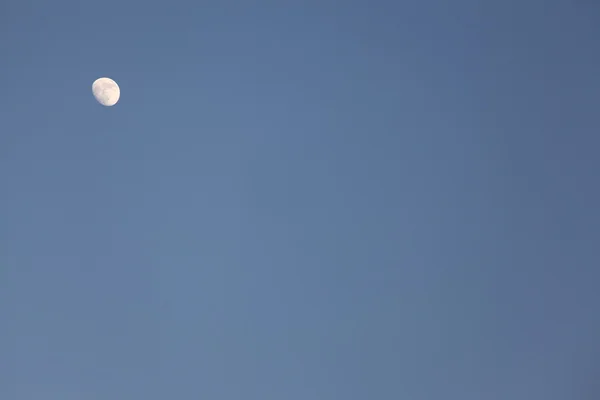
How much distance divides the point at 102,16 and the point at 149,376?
1.42 meters

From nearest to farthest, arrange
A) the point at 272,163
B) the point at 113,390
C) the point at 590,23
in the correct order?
the point at 113,390 < the point at 272,163 < the point at 590,23

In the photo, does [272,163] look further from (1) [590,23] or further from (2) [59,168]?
(1) [590,23]

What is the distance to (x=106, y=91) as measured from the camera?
2.72 meters

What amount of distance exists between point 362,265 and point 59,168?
1.23m

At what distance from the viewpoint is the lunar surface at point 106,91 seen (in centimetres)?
272

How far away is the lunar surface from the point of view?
107 inches

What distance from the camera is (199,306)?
8.59ft

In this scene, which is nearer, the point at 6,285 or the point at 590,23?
the point at 6,285

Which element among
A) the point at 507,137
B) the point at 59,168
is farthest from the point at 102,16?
the point at 507,137

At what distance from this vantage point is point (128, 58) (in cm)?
276

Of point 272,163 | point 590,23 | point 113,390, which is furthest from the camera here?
point 590,23

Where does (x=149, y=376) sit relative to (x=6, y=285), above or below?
below

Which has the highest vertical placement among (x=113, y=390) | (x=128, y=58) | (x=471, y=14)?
(x=471, y=14)

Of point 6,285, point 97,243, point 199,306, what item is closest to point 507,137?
point 199,306
